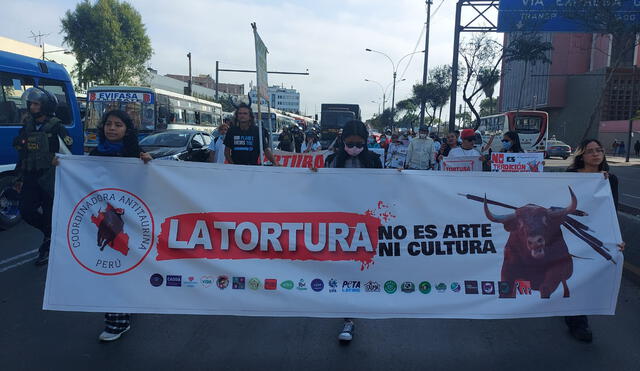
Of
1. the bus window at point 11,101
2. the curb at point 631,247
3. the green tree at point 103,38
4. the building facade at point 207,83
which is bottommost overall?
the curb at point 631,247

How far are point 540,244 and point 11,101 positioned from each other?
7.84m

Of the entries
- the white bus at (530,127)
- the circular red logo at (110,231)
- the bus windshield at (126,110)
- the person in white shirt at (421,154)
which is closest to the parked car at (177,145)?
the person in white shirt at (421,154)

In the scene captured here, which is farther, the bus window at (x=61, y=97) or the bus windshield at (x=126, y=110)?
the bus windshield at (x=126, y=110)

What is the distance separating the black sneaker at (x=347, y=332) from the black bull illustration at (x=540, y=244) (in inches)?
47.2

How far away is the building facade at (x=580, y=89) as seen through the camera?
143 feet

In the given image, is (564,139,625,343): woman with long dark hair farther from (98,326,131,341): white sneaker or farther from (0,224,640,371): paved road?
(98,326,131,341): white sneaker

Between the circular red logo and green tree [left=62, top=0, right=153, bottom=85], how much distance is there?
37.9 meters

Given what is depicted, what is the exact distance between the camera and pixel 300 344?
379cm

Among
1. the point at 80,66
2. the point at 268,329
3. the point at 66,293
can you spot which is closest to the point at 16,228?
the point at 66,293

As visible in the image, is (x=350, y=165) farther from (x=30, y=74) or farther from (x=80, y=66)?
(x=80, y=66)

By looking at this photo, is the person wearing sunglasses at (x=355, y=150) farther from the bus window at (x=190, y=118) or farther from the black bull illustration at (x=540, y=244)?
the bus window at (x=190, y=118)

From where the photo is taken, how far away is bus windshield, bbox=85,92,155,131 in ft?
54.7

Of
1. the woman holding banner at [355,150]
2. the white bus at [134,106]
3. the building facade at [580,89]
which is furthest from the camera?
the building facade at [580,89]

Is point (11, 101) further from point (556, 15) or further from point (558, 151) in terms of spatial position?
point (558, 151)
